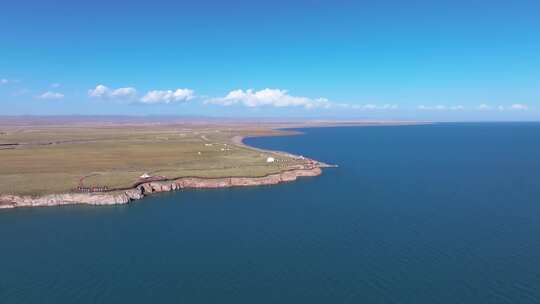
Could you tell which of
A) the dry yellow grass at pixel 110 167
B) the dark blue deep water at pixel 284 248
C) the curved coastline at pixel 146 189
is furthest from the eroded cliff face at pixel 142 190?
the dark blue deep water at pixel 284 248

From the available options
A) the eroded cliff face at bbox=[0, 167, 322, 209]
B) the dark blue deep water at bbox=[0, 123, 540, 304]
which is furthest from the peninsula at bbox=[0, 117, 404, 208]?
the dark blue deep water at bbox=[0, 123, 540, 304]

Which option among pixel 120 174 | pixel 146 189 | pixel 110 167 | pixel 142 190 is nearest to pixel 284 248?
pixel 142 190

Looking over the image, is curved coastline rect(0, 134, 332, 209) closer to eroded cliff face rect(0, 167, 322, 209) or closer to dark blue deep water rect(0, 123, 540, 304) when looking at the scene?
eroded cliff face rect(0, 167, 322, 209)

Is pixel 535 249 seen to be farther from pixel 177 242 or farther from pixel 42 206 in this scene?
pixel 42 206

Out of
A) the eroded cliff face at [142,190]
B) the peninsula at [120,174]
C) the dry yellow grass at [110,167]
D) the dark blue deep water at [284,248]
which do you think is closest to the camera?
the dark blue deep water at [284,248]

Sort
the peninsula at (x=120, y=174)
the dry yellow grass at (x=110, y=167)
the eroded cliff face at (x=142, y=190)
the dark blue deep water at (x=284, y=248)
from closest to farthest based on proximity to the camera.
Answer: the dark blue deep water at (x=284, y=248) → the eroded cliff face at (x=142, y=190) → the peninsula at (x=120, y=174) → the dry yellow grass at (x=110, y=167)

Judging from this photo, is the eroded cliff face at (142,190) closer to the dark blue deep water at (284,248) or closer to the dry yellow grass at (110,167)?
the dry yellow grass at (110,167)
